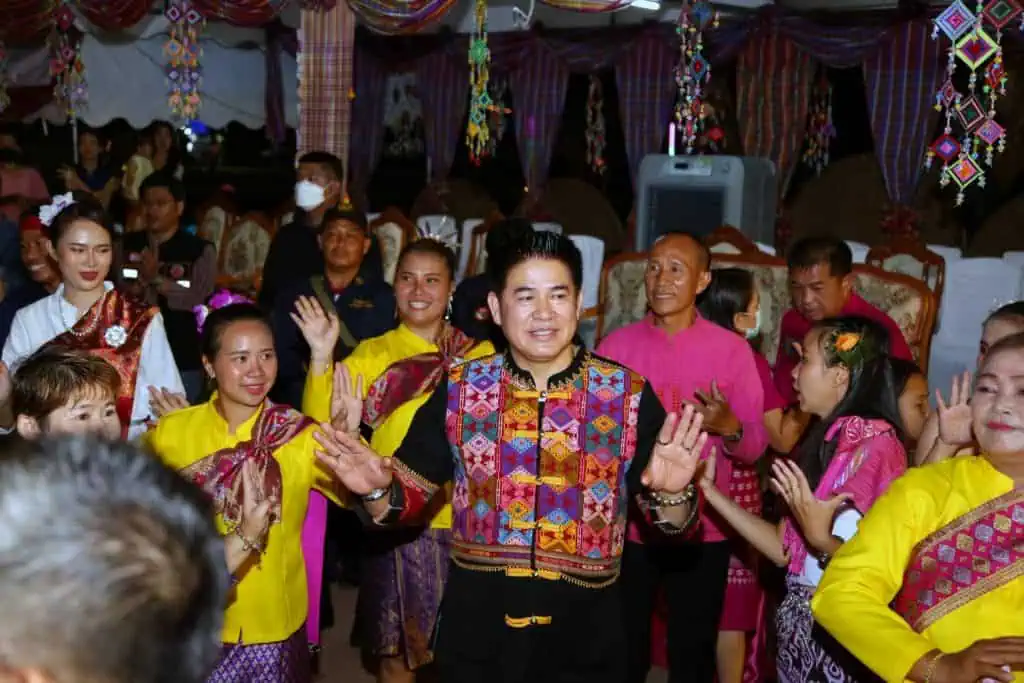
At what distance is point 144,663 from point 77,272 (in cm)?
267

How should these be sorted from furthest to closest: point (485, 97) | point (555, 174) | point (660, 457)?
1. point (555, 174)
2. point (485, 97)
3. point (660, 457)

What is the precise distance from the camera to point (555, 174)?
1215 centimetres

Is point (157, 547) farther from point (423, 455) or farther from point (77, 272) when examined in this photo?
point (77, 272)

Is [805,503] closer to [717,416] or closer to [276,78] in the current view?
[717,416]

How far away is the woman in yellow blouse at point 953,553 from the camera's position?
1.77 metres

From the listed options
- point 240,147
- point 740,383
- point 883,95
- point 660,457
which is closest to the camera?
point 660,457

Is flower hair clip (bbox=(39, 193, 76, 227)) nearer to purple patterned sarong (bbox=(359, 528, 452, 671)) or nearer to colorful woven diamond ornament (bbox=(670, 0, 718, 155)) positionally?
purple patterned sarong (bbox=(359, 528, 452, 671))

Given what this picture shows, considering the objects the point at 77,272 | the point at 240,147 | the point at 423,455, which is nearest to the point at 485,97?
the point at 77,272

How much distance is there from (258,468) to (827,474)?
3.92 feet

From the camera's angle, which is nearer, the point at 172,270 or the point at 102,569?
the point at 102,569

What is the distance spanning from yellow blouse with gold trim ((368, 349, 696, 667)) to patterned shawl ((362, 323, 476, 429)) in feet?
2.92

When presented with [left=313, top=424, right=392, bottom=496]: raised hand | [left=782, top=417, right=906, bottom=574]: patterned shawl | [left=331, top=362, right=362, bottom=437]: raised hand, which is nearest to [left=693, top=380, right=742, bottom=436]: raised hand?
[left=782, top=417, right=906, bottom=574]: patterned shawl

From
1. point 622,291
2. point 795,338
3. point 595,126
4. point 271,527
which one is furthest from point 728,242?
point 595,126

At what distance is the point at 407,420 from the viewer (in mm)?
3047
